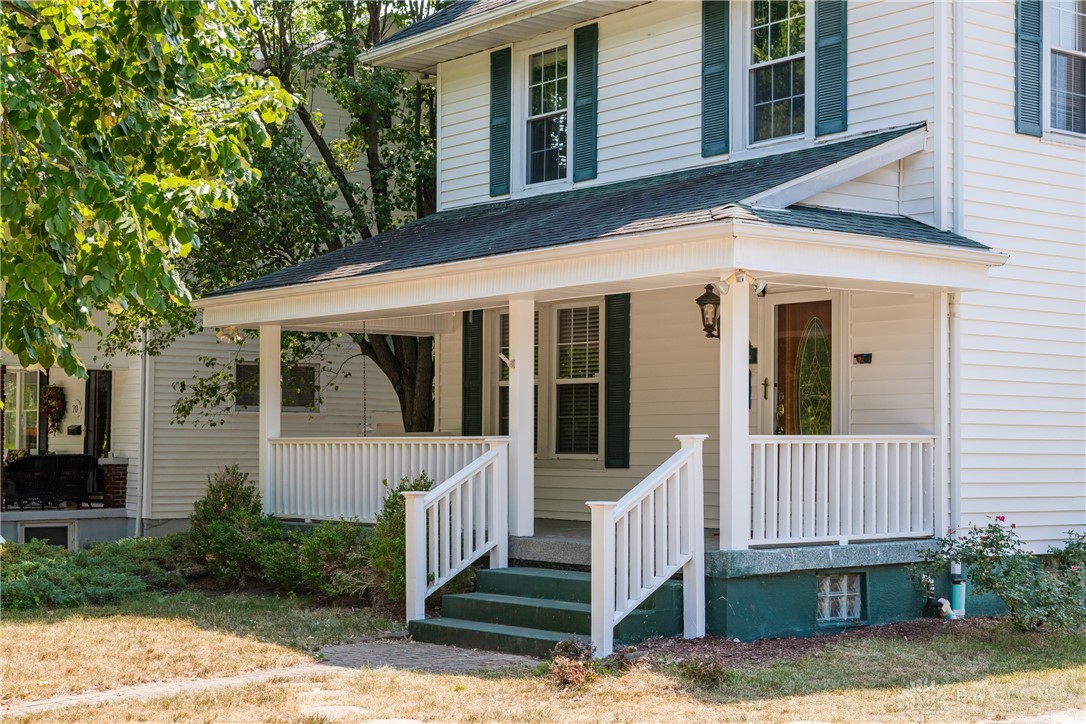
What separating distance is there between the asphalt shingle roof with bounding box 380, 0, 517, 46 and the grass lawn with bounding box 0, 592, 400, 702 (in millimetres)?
7067

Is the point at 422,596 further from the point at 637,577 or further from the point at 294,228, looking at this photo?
the point at 294,228

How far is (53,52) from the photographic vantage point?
28.0 feet

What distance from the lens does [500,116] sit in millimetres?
15828

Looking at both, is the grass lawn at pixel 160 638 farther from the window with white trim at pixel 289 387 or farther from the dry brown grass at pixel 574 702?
the window with white trim at pixel 289 387

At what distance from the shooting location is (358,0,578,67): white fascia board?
14.6 metres

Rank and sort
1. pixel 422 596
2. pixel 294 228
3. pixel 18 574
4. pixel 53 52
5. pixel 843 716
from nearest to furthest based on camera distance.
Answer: pixel 843 716
pixel 53 52
pixel 422 596
pixel 18 574
pixel 294 228

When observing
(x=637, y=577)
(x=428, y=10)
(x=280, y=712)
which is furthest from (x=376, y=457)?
(x=428, y=10)

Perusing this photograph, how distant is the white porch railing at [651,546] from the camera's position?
379 inches

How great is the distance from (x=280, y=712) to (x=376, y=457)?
615 centimetres

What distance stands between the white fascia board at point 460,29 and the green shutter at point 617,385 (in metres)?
3.31

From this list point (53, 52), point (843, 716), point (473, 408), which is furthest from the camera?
point (473, 408)

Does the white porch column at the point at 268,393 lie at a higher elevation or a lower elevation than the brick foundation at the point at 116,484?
higher

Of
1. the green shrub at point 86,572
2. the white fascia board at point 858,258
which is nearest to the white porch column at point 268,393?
the green shrub at point 86,572

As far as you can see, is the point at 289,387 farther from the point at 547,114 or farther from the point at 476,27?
the point at 476,27
